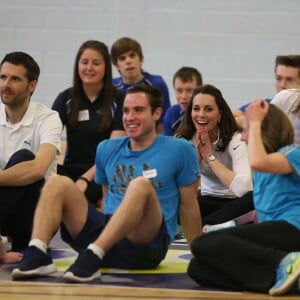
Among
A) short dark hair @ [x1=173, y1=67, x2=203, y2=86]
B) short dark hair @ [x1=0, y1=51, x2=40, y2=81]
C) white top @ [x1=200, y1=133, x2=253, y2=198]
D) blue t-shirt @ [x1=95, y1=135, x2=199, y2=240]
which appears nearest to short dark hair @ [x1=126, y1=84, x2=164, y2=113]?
blue t-shirt @ [x1=95, y1=135, x2=199, y2=240]

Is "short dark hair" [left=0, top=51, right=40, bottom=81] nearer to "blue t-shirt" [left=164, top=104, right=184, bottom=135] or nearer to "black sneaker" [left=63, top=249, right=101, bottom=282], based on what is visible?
"black sneaker" [left=63, top=249, right=101, bottom=282]

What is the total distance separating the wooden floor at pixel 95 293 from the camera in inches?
124

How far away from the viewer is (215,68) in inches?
305

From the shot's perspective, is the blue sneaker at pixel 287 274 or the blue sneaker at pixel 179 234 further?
the blue sneaker at pixel 179 234

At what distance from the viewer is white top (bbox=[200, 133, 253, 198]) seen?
184 inches

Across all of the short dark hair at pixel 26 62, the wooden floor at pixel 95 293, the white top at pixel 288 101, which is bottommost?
the wooden floor at pixel 95 293

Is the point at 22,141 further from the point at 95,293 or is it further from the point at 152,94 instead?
the point at 95,293

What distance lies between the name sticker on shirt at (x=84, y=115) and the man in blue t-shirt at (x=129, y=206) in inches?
63.5

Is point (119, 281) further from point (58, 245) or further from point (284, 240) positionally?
point (58, 245)

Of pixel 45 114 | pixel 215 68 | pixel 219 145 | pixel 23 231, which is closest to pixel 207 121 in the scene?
pixel 219 145

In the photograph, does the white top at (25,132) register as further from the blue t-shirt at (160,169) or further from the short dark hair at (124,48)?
the short dark hair at (124,48)

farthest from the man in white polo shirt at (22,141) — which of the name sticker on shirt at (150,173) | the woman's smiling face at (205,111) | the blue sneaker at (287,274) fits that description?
the blue sneaker at (287,274)

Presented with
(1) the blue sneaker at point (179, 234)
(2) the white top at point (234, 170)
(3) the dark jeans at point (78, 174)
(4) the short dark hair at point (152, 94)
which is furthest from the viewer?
(3) the dark jeans at point (78, 174)

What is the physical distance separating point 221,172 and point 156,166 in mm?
902
